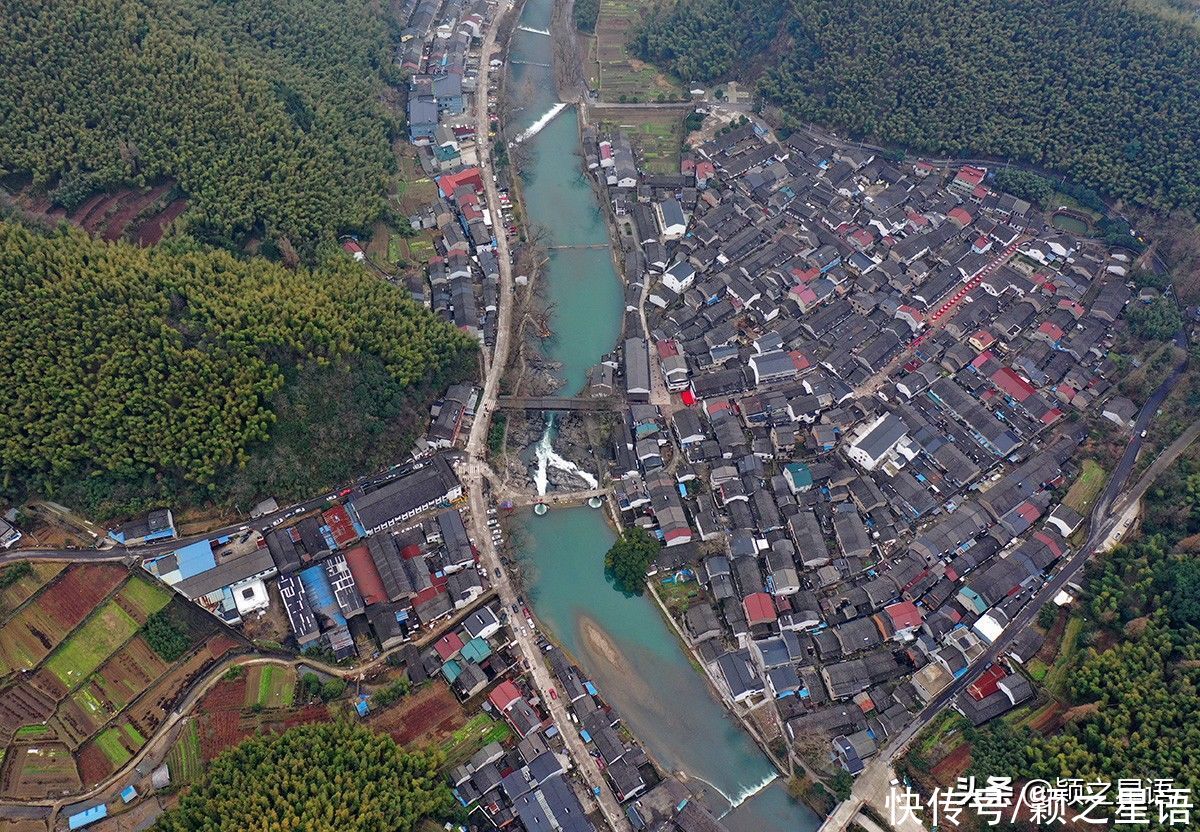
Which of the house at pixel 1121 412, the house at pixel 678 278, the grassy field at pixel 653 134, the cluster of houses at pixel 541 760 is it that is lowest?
the cluster of houses at pixel 541 760

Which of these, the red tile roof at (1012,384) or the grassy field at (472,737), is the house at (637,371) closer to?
the grassy field at (472,737)

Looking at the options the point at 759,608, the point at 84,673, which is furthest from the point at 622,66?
the point at 84,673

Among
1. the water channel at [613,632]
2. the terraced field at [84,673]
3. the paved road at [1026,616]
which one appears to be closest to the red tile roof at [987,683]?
the paved road at [1026,616]

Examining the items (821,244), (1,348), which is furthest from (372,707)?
(821,244)

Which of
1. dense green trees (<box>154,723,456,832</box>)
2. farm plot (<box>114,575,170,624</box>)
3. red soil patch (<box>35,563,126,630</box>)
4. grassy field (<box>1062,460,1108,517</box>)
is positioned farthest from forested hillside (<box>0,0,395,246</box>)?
grassy field (<box>1062,460,1108,517</box>)

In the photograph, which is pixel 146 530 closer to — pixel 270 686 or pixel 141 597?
pixel 141 597

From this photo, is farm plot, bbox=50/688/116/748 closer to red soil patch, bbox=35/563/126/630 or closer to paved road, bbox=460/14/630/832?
red soil patch, bbox=35/563/126/630
